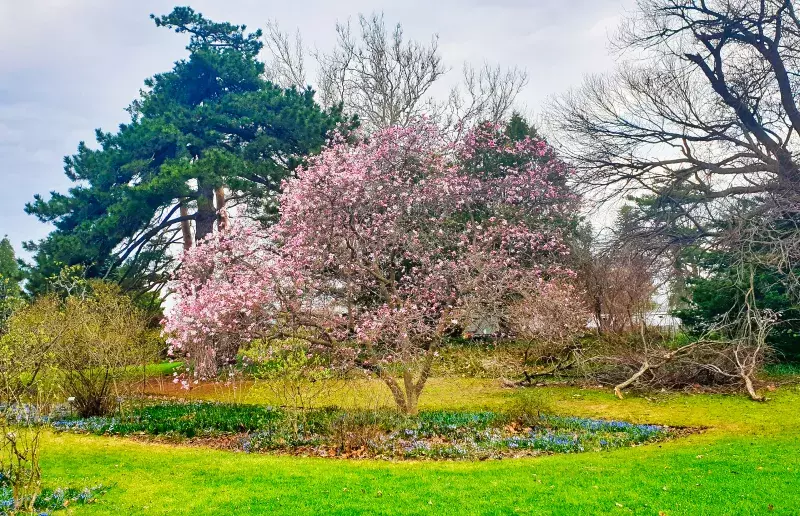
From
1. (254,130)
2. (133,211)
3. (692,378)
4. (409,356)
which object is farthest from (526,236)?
(133,211)

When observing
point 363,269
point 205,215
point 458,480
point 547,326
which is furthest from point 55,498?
point 205,215

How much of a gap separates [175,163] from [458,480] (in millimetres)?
15488

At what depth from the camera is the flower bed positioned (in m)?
8.18

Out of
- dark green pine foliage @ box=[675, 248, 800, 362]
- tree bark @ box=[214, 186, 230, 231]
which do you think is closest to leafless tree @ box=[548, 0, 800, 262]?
dark green pine foliage @ box=[675, 248, 800, 362]

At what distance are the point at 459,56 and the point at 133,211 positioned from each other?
1850cm

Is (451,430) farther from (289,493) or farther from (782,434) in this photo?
(782,434)

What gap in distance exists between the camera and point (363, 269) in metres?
11.5

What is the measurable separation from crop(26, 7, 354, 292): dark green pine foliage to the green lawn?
1049 cm

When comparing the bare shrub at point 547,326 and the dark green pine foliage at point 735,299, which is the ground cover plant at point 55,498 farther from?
the dark green pine foliage at point 735,299

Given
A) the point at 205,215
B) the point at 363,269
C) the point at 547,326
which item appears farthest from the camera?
the point at 205,215

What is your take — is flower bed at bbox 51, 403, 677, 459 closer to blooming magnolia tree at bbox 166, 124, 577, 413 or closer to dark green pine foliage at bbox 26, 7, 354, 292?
blooming magnolia tree at bbox 166, 124, 577, 413

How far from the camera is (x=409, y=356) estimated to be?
10.7 meters

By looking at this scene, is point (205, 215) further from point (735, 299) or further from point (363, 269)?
point (735, 299)

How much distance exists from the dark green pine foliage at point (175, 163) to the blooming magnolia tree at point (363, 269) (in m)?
3.66
